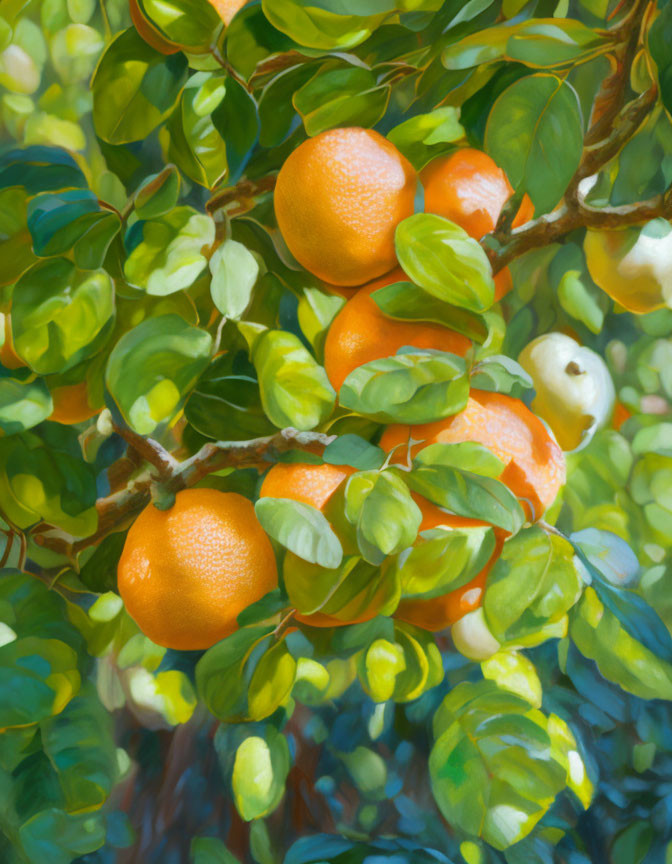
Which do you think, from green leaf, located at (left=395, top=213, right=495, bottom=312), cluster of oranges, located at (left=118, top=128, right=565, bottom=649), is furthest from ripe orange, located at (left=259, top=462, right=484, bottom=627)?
green leaf, located at (left=395, top=213, right=495, bottom=312)

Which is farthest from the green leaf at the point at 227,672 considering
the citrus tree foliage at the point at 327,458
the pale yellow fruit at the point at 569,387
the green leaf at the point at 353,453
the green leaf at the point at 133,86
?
the green leaf at the point at 133,86

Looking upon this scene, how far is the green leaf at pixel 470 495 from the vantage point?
0.39m

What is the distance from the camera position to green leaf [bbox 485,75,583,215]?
0.42 metres

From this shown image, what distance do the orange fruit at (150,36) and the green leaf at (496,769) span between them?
1.37 feet

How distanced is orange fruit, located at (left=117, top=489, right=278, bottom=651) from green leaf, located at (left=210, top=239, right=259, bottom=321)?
0.11m

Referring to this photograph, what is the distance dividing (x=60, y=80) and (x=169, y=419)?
0.28 metres

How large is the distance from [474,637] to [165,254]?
29 centimetres

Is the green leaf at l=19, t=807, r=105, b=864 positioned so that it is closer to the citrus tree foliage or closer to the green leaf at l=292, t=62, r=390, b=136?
the citrus tree foliage

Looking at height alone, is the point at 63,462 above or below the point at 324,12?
below

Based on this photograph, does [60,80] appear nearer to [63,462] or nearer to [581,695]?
[63,462]

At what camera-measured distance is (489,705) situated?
448 millimetres

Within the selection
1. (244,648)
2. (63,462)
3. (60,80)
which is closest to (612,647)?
(244,648)

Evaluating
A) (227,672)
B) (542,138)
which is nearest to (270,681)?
(227,672)

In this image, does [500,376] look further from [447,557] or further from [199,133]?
[199,133]
